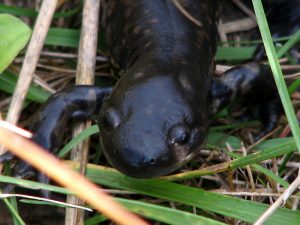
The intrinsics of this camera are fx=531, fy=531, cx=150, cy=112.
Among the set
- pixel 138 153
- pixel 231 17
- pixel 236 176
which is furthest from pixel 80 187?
pixel 231 17

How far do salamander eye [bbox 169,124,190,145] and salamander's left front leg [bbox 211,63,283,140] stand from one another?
0.56m

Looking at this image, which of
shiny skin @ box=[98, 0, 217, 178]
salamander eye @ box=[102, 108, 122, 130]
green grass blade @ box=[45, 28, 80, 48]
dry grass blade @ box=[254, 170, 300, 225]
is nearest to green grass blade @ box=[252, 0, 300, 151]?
dry grass blade @ box=[254, 170, 300, 225]

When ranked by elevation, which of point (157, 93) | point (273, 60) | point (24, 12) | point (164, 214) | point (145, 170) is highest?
point (24, 12)

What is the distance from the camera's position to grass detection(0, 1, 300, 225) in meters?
1.58

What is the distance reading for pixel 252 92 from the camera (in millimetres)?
2471

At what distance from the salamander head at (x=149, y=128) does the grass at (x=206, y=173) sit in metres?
0.10

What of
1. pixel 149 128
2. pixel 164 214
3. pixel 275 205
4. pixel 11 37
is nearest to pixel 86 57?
pixel 11 37

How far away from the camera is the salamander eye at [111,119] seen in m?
1.76

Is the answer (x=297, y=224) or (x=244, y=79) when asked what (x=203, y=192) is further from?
(x=244, y=79)

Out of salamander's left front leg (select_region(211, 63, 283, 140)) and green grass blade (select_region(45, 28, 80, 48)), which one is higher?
green grass blade (select_region(45, 28, 80, 48))

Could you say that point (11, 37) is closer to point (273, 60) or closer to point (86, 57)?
point (86, 57)

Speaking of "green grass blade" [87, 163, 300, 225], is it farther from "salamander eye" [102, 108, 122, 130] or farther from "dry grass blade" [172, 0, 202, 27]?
"dry grass blade" [172, 0, 202, 27]

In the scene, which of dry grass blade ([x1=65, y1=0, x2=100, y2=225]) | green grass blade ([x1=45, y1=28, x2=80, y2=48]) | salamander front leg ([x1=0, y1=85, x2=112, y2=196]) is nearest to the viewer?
dry grass blade ([x1=65, y1=0, x2=100, y2=225])

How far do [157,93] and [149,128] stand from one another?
0.59ft
